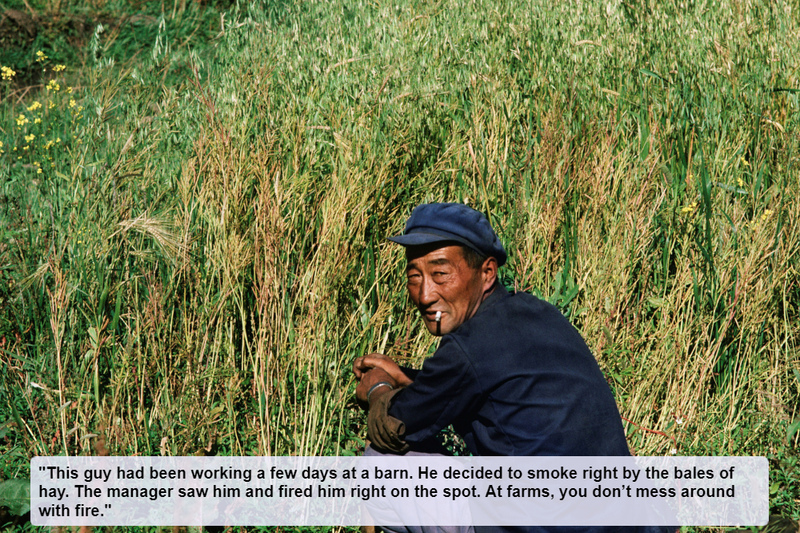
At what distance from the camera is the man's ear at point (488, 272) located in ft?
6.64

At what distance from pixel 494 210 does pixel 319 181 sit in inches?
32.3

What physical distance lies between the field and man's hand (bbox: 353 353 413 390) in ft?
0.80

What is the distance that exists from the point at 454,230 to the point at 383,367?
610 millimetres

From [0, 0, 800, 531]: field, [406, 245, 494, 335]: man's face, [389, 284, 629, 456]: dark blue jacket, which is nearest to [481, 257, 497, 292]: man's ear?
[406, 245, 494, 335]: man's face

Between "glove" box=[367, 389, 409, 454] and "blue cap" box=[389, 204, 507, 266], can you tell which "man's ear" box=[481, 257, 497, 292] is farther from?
"glove" box=[367, 389, 409, 454]

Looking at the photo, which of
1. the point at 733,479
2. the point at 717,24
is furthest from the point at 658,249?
the point at 717,24

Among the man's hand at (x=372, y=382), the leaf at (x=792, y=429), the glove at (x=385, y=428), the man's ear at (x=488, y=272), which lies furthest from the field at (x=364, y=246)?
the man's ear at (x=488, y=272)

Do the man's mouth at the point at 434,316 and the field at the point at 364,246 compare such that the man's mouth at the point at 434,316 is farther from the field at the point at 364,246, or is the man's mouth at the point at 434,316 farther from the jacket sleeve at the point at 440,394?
the field at the point at 364,246

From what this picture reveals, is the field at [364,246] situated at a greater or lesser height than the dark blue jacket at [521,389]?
greater

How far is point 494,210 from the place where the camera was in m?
3.32

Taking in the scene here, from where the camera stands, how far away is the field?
8.70ft

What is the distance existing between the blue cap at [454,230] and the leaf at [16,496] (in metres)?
1.65

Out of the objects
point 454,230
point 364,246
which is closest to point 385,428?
point 454,230
